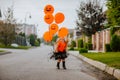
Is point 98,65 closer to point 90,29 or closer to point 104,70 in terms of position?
point 104,70

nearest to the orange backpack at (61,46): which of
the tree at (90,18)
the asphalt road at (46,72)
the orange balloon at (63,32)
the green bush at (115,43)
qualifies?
the orange balloon at (63,32)

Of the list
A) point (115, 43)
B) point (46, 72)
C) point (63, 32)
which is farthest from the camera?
point (115, 43)

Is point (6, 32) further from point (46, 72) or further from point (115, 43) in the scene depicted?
point (46, 72)

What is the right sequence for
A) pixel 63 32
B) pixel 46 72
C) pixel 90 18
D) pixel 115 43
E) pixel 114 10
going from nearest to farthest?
1. pixel 46 72
2. pixel 63 32
3. pixel 114 10
4. pixel 115 43
5. pixel 90 18

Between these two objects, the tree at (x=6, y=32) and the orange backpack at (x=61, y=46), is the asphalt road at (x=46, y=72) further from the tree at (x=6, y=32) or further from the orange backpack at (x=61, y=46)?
the tree at (x=6, y=32)

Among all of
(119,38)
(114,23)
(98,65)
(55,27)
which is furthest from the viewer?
(119,38)

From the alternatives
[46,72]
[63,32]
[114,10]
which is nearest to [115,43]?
[114,10]

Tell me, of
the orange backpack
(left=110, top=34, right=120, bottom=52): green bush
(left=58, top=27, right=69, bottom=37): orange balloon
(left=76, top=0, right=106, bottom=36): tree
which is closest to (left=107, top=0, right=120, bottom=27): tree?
(left=58, top=27, right=69, bottom=37): orange balloon

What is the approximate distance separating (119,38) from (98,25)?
26560 millimetres

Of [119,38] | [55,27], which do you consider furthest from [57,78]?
[119,38]

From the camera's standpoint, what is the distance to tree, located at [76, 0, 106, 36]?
62562mm

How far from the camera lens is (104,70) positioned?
632 inches

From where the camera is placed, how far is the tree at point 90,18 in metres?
62.6

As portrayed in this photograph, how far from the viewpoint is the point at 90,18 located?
63.2m
